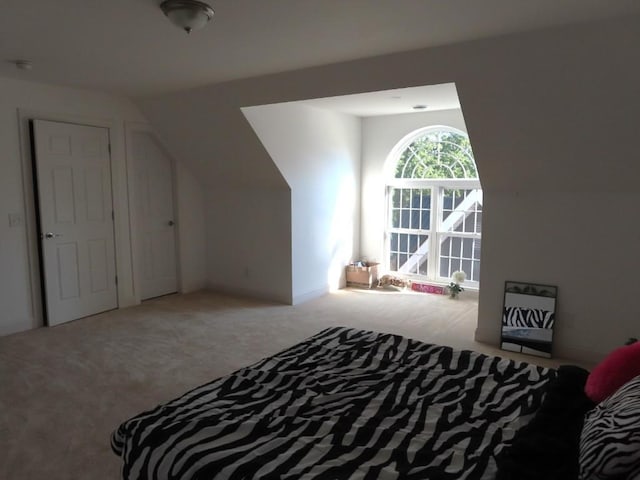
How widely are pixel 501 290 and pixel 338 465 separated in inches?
120

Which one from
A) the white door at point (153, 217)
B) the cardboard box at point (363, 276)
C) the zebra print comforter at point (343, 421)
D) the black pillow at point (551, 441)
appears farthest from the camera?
the cardboard box at point (363, 276)

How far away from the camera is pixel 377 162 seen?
6180 mm

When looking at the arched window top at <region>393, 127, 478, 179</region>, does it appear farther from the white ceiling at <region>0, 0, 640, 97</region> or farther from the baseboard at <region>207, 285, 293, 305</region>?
the white ceiling at <region>0, 0, 640, 97</region>

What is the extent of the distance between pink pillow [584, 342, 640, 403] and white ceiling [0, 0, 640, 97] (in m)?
1.70

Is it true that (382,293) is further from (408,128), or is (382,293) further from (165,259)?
(165,259)

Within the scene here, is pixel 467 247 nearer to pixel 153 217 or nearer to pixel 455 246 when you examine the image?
pixel 455 246

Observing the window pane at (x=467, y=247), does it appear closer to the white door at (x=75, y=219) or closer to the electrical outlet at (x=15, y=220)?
the white door at (x=75, y=219)

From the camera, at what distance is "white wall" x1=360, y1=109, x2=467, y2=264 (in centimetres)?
→ 588

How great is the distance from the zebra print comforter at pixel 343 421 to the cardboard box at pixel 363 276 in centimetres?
374

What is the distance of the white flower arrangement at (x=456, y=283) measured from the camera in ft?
18.2

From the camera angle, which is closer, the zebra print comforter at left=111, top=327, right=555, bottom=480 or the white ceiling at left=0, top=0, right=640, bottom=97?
the zebra print comforter at left=111, top=327, right=555, bottom=480

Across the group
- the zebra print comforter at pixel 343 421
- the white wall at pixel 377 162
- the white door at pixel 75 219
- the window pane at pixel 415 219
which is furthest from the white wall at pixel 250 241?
the zebra print comforter at pixel 343 421

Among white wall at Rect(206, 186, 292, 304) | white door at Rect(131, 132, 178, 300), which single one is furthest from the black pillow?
white door at Rect(131, 132, 178, 300)

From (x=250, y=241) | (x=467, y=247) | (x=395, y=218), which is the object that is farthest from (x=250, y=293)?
(x=467, y=247)
